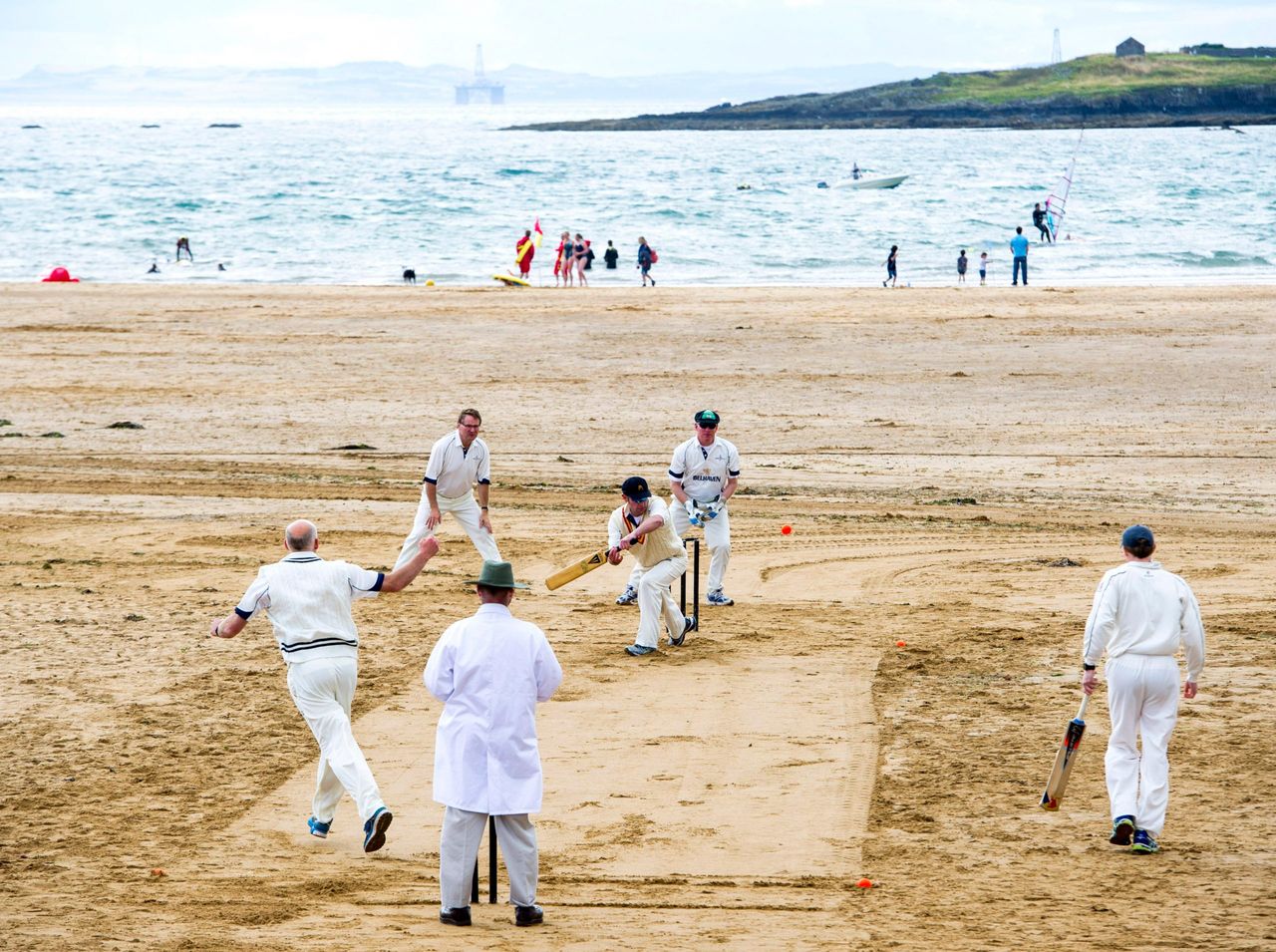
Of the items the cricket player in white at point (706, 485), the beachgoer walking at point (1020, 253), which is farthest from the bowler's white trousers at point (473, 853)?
the beachgoer walking at point (1020, 253)

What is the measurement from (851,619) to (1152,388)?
45.1 ft

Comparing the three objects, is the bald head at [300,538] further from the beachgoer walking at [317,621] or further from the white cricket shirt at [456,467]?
the white cricket shirt at [456,467]

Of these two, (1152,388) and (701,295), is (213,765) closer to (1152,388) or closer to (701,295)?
(1152,388)

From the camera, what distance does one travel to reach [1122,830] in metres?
8.80

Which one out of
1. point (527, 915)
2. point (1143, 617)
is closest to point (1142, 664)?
point (1143, 617)

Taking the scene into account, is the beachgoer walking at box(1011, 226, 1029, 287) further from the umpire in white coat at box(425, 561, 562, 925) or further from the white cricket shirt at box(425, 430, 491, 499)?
the umpire in white coat at box(425, 561, 562, 925)

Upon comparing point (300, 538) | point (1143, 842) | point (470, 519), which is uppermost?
point (300, 538)

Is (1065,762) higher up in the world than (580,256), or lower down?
lower down

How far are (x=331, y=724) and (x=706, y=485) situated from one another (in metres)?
6.54

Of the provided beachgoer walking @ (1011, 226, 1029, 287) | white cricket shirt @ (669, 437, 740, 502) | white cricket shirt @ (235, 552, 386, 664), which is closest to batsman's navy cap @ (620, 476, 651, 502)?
white cricket shirt @ (669, 437, 740, 502)

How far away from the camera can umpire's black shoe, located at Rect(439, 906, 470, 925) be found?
7.67m

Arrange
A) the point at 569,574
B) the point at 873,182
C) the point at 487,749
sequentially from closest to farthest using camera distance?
the point at 487,749 < the point at 569,574 < the point at 873,182

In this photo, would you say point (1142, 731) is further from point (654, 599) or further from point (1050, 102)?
point (1050, 102)

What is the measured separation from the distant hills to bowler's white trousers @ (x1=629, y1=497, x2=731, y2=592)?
149198mm
